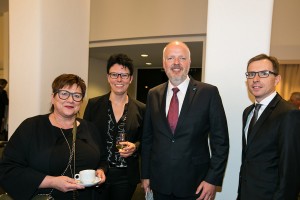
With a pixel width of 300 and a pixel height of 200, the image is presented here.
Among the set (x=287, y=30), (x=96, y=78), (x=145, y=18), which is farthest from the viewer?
(x=96, y=78)

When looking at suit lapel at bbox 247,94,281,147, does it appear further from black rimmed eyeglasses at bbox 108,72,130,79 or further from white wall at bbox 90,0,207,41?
white wall at bbox 90,0,207,41

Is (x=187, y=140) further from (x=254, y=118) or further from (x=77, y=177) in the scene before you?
(x=77, y=177)

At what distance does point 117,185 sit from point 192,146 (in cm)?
80

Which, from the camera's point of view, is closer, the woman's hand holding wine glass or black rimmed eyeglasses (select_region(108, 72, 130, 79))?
the woman's hand holding wine glass

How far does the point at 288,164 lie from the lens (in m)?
1.59

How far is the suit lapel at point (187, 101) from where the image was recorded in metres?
2.04

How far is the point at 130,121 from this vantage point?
243 cm

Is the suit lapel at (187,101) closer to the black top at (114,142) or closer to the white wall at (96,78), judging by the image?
the black top at (114,142)

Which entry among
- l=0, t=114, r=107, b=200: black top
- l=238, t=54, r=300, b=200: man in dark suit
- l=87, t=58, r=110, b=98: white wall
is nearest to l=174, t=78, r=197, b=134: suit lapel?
l=238, t=54, r=300, b=200: man in dark suit

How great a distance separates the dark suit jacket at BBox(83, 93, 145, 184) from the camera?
2.41 m

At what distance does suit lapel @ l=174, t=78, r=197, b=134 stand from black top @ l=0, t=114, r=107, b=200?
0.70m

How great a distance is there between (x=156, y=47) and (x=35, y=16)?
389cm

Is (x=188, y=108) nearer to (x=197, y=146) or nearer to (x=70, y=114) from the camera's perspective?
(x=197, y=146)

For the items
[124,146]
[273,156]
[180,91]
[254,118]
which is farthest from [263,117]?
[124,146]
